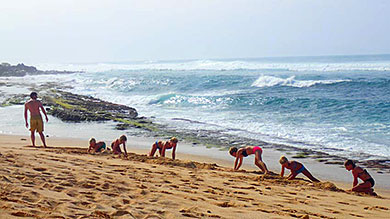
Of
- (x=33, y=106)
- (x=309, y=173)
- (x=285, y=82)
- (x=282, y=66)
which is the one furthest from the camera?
(x=282, y=66)

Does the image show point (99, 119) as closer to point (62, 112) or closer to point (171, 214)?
point (62, 112)

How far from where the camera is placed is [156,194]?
16.3ft

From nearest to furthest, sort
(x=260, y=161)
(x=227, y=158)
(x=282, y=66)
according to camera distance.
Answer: (x=260, y=161) < (x=227, y=158) < (x=282, y=66)

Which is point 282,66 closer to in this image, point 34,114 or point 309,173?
point 34,114

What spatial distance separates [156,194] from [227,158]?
5395 millimetres

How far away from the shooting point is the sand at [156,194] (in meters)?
4.00

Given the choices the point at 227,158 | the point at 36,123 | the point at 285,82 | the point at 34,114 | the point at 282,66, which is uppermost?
the point at 282,66

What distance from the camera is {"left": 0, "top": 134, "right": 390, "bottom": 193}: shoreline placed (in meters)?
8.19

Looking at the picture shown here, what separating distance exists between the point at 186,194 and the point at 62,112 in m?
13.2

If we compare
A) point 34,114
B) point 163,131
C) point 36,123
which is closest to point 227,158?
point 163,131

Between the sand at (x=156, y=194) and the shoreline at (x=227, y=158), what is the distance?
126cm

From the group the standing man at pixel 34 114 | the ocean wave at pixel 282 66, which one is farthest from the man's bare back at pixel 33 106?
the ocean wave at pixel 282 66

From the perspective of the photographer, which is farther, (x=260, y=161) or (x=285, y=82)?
(x=285, y=82)

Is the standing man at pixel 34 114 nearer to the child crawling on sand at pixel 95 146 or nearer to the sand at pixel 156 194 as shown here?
the child crawling on sand at pixel 95 146
